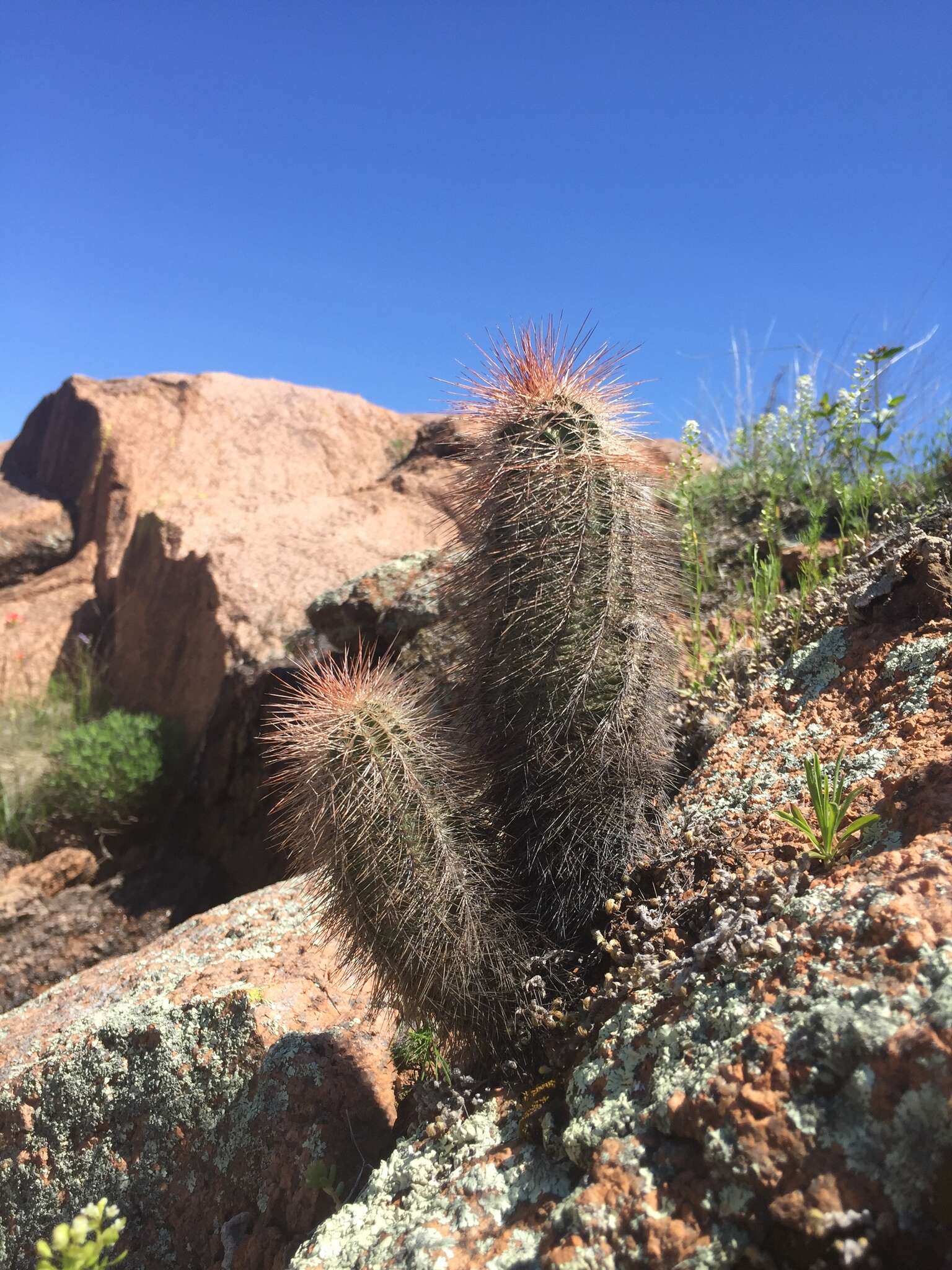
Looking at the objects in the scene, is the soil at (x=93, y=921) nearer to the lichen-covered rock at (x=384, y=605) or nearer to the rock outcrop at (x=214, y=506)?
the rock outcrop at (x=214, y=506)

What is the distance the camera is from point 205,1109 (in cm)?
243

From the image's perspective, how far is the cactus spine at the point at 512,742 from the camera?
200cm

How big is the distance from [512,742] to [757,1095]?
1.12 m

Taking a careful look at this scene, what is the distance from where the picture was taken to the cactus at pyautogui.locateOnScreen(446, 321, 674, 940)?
2.19 metres

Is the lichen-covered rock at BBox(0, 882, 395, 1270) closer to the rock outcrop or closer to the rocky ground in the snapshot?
the rocky ground

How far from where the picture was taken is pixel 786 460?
494cm

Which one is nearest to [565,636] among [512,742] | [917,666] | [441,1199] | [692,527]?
[512,742]

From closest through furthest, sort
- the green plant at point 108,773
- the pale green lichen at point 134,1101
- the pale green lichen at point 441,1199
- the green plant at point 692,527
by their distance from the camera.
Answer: the pale green lichen at point 441,1199
the pale green lichen at point 134,1101
the green plant at point 692,527
the green plant at point 108,773

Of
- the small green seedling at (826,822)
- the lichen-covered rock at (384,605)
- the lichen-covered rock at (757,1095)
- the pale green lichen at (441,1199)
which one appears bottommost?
the pale green lichen at (441,1199)

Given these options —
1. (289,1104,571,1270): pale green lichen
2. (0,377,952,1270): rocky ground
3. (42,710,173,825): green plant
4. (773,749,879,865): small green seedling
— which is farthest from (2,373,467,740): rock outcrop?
(773,749,879,865): small green seedling

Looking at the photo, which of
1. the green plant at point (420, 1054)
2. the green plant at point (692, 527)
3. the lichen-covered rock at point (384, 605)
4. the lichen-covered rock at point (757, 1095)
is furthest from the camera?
the lichen-covered rock at point (384, 605)

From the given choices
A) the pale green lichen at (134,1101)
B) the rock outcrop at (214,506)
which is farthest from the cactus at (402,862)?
the rock outcrop at (214,506)

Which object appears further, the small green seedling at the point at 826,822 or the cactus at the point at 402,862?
the cactus at the point at 402,862

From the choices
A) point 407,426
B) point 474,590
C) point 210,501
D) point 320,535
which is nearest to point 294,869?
point 474,590
